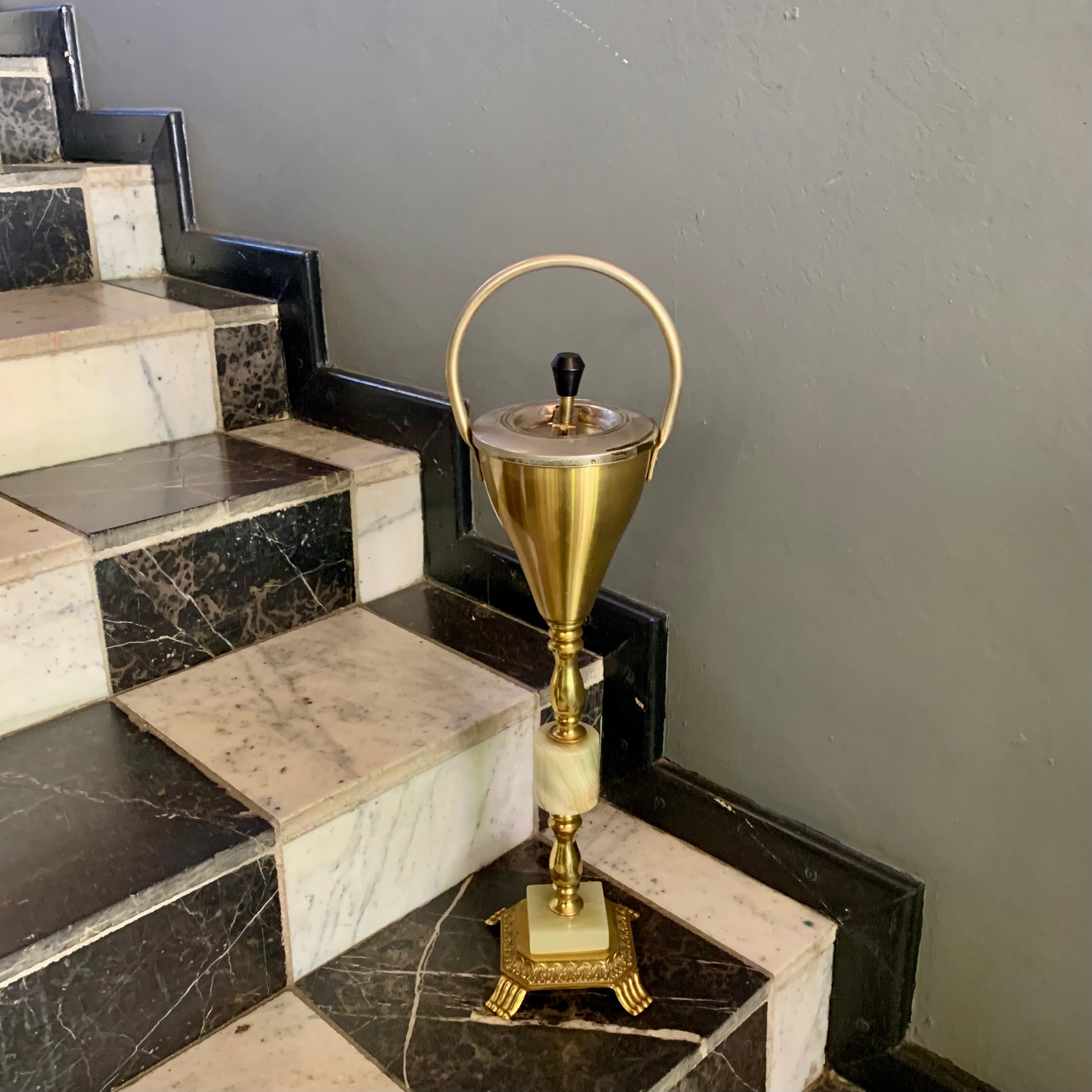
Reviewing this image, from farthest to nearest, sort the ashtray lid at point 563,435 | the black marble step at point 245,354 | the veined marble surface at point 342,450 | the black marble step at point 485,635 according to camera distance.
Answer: the black marble step at point 245,354
the veined marble surface at point 342,450
the black marble step at point 485,635
the ashtray lid at point 563,435

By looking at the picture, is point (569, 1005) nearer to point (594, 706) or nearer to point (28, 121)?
point (594, 706)

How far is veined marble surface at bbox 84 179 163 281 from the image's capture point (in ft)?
5.46

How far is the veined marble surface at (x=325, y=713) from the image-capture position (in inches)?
40.0

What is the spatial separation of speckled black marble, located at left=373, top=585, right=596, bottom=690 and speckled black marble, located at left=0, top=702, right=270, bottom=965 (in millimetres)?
363

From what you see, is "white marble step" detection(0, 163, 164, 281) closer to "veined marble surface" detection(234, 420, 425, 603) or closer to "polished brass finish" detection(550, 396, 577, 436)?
"veined marble surface" detection(234, 420, 425, 603)

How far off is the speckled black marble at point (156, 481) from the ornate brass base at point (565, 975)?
621 millimetres

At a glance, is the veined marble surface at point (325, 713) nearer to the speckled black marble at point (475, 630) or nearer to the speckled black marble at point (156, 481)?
the speckled black marble at point (475, 630)

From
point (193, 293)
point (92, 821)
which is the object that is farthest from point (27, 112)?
point (92, 821)

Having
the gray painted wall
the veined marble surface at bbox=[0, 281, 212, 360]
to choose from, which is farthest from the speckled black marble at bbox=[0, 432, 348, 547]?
the gray painted wall

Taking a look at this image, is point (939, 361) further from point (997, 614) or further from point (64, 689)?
point (64, 689)

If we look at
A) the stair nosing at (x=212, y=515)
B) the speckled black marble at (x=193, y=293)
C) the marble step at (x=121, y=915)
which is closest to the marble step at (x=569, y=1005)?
the marble step at (x=121, y=915)

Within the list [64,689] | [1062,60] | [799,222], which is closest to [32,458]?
[64,689]

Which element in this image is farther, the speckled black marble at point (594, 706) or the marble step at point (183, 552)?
the speckled black marble at point (594, 706)

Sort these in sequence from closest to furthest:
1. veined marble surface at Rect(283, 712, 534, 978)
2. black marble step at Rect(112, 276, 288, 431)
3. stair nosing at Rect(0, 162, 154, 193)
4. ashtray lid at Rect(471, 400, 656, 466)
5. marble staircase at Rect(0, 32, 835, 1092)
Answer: ashtray lid at Rect(471, 400, 656, 466) < marble staircase at Rect(0, 32, 835, 1092) < veined marble surface at Rect(283, 712, 534, 978) < black marble step at Rect(112, 276, 288, 431) < stair nosing at Rect(0, 162, 154, 193)
